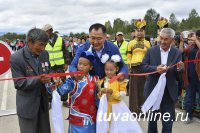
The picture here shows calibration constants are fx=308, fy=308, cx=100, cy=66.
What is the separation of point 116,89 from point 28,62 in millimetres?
1074

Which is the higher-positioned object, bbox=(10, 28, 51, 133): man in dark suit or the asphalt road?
bbox=(10, 28, 51, 133): man in dark suit

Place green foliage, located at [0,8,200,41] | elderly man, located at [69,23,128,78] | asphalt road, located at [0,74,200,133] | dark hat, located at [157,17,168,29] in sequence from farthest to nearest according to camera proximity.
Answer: green foliage, located at [0,8,200,41], dark hat, located at [157,17,168,29], asphalt road, located at [0,74,200,133], elderly man, located at [69,23,128,78]

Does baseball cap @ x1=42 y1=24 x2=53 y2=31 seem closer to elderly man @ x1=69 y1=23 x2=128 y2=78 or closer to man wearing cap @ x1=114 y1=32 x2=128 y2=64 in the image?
man wearing cap @ x1=114 y1=32 x2=128 y2=64

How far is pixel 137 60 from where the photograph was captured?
6.74m

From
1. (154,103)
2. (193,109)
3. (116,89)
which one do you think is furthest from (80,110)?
(193,109)

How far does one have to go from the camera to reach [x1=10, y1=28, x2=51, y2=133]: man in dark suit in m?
3.38

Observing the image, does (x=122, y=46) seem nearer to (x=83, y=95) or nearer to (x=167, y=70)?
(x=167, y=70)

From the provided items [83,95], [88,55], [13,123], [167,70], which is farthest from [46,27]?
[83,95]

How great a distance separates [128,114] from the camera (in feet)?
12.6

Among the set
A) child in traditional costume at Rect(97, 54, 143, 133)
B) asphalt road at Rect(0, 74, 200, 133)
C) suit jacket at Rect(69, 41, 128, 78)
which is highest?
suit jacket at Rect(69, 41, 128, 78)

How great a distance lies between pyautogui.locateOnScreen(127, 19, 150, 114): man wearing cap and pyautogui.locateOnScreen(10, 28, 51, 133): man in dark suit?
11.2ft

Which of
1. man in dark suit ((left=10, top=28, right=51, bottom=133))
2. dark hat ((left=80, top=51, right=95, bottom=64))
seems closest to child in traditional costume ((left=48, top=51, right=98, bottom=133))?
dark hat ((left=80, top=51, right=95, bottom=64))

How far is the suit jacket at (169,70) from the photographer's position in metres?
4.60

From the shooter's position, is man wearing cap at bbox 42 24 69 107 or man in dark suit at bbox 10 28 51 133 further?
man wearing cap at bbox 42 24 69 107
